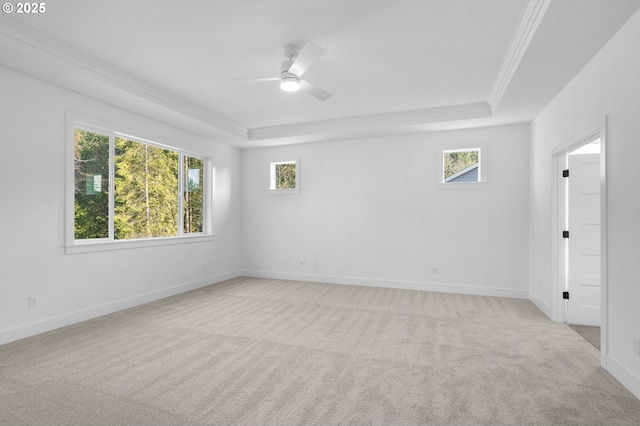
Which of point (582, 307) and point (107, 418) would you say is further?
point (582, 307)

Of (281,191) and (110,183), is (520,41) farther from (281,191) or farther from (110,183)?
(110,183)

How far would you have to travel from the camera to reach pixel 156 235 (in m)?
5.11

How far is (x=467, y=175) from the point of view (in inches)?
216

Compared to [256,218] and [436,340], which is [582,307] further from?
[256,218]

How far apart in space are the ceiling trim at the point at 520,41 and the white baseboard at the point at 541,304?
8.64 ft

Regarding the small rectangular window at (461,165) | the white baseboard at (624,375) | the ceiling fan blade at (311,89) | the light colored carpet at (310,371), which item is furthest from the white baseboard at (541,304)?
the ceiling fan blade at (311,89)

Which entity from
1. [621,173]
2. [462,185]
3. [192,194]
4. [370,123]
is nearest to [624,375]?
[621,173]

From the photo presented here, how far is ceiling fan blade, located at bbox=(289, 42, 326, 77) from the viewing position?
8.87ft

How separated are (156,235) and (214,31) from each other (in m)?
3.36

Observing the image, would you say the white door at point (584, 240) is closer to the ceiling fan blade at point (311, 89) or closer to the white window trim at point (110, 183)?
the ceiling fan blade at point (311, 89)

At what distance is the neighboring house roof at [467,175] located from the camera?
544cm

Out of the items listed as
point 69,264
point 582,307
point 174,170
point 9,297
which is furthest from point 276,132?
point 582,307

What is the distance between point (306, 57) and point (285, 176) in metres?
3.93

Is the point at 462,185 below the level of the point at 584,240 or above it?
above
